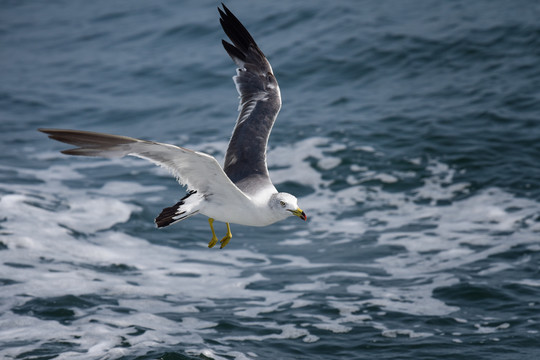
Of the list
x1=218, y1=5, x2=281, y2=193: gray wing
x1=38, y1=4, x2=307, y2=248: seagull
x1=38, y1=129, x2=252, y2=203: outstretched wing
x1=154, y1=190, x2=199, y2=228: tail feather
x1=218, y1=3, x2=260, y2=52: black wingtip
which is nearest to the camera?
x1=38, y1=129, x2=252, y2=203: outstretched wing

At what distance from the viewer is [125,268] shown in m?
11.4

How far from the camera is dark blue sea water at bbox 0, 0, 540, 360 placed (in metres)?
9.57

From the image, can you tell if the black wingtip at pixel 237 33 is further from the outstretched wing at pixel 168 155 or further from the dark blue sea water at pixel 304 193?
the dark blue sea water at pixel 304 193

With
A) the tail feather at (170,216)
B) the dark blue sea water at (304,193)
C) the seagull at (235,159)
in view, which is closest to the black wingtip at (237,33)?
the seagull at (235,159)

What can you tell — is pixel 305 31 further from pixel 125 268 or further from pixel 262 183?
pixel 262 183

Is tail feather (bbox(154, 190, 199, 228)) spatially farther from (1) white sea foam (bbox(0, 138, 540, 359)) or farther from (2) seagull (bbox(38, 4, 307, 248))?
(1) white sea foam (bbox(0, 138, 540, 359))

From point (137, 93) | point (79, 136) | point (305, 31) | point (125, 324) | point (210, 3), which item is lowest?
point (125, 324)

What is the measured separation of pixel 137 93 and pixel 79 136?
521 inches

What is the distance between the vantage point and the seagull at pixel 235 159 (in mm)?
6508

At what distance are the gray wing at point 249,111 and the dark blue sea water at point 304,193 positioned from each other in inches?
86.9

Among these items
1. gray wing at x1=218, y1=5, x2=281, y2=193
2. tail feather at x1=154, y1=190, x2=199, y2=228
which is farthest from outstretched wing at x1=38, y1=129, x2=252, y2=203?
gray wing at x1=218, y1=5, x2=281, y2=193

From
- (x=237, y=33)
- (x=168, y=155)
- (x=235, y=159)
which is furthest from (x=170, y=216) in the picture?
(x=237, y=33)

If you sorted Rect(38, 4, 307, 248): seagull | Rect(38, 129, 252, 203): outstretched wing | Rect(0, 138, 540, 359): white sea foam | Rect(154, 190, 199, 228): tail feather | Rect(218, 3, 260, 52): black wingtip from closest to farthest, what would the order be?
Rect(38, 129, 252, 203): outstretched wing
Rect(38, 4, 307, 248): seagull
Rect(154, 190, 199, 228): tail feather
Rect(0, 138, 540, 359): white sea foam
Rect(218, 3, 260, 52): black wingtip

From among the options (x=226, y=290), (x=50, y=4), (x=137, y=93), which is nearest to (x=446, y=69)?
(x=137, y=93)
